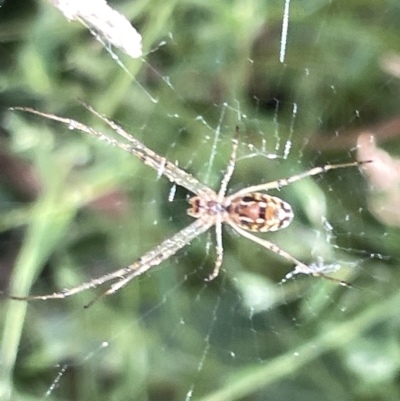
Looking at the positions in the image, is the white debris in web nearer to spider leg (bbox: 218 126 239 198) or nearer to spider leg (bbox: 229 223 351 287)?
spider leg (bbox: 218 126 239 198)

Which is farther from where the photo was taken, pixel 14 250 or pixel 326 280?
pixel 14 250

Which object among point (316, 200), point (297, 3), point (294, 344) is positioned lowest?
point (294, 344)

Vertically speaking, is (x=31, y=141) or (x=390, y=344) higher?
(x=31, y=141)

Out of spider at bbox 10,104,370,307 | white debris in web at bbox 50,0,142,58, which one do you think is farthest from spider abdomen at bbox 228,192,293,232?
white debris in web at bbox 50,0,142,58

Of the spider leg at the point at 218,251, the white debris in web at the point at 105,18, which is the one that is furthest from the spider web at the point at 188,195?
the white debris in web at the point at 105,18

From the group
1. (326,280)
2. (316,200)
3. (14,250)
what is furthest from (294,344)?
(14,250)

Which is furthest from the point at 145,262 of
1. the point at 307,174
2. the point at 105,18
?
the point at 105,18

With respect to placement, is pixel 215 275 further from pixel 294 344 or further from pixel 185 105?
pixel 185 105
